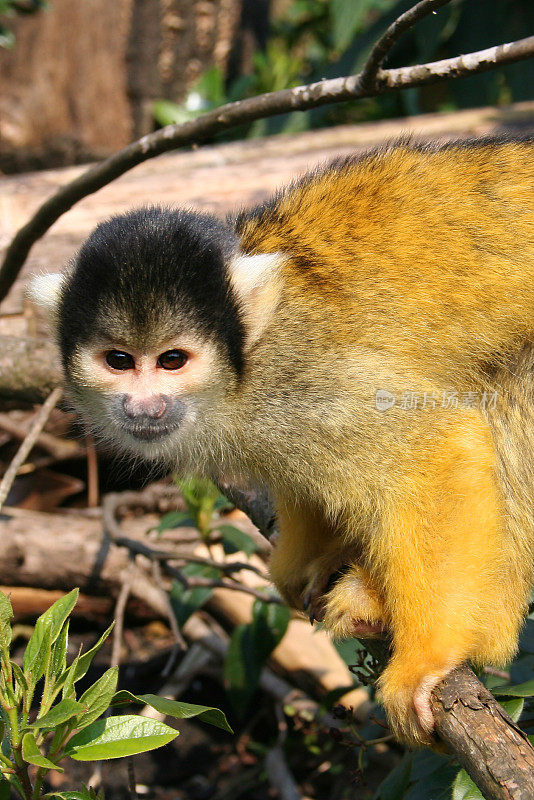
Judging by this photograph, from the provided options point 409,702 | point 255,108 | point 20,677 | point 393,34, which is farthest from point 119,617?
point 393,34

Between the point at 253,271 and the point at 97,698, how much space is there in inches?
57.4

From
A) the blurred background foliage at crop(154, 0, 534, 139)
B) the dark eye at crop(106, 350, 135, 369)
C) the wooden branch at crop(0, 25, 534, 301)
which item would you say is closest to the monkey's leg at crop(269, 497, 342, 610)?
the dark eye at crop(106, 350, 135, 369)

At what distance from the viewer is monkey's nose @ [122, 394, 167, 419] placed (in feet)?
9.40

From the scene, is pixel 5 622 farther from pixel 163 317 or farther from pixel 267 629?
pixel 267 629

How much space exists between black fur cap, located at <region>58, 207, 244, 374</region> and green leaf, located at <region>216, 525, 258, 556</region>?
1420 mm

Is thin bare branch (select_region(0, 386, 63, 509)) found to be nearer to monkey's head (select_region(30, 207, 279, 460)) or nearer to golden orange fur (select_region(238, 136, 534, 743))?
monkey's head (select_region(30, 207, 279, 460))

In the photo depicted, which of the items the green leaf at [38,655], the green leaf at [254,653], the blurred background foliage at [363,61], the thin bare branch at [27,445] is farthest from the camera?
the blurred background foliage at [363,61]

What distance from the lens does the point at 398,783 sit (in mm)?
2918

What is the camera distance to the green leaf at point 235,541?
4046 millimetres

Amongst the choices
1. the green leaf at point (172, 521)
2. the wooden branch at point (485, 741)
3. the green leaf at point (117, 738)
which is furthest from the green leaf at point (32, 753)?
the green leaf at point (172, 521)

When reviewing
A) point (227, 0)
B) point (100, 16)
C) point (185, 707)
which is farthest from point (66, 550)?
point (227, 0)

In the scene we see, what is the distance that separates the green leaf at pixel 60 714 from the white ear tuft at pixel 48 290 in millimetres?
1642

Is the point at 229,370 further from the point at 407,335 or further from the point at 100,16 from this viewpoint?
the point at 100,16
